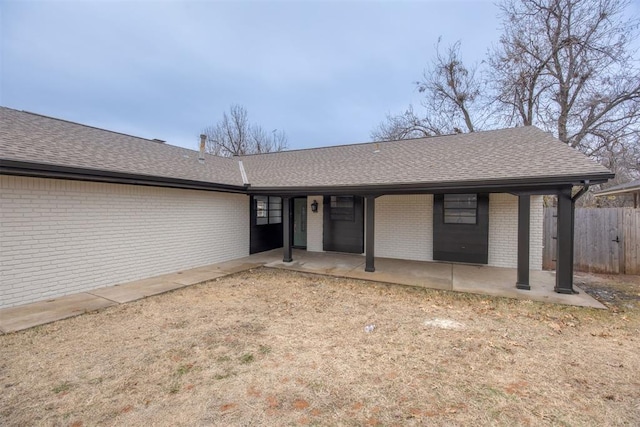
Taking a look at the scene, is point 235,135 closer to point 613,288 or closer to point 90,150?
point 90,150

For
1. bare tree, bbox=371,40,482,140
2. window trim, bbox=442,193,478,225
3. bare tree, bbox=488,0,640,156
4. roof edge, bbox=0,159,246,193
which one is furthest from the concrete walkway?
bare tree, bbox=371,40,482,140

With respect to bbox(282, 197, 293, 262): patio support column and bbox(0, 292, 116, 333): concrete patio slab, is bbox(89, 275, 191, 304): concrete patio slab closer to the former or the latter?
bbox(0, 292, 116, 333): concrete patio slab

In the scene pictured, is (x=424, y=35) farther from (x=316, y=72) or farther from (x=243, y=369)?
(x=243, y=369)

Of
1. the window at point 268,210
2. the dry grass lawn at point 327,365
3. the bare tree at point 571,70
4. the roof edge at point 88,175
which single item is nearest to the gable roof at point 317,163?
the roof edge at point 88,175

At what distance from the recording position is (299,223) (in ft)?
38.6

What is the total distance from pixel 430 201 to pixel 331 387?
298 inches

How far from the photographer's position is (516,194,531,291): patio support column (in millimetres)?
6016

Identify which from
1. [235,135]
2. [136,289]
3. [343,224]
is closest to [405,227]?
[343,224]

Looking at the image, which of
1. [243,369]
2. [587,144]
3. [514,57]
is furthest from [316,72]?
[243,369]

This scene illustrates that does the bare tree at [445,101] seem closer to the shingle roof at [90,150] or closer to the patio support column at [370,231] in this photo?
the patio support column at [370,231]

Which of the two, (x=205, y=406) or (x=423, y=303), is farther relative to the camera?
(x=423, y=303)

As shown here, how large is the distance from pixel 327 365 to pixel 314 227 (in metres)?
8.05

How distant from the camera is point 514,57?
14.4 metres

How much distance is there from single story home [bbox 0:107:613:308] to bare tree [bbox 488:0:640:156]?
778 cm
